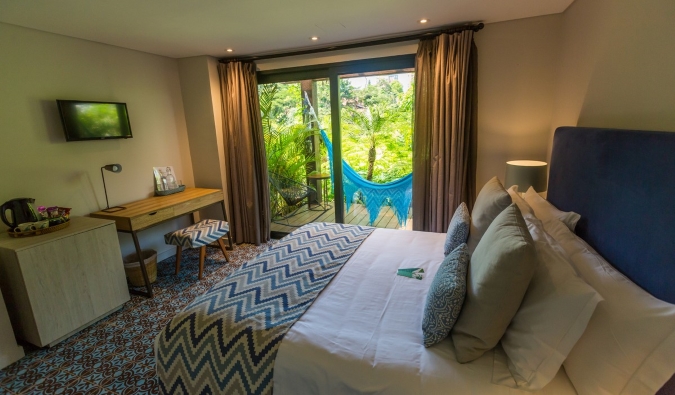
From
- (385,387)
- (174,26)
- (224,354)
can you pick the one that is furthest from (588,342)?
(174,26)

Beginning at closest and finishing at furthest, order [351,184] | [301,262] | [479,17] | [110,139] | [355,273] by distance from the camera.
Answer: [355,273] < [301,262] < [479,17] < [110,139] < [351,184]

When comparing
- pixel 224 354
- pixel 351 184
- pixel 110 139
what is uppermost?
pixel 110 139

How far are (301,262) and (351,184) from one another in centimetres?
169

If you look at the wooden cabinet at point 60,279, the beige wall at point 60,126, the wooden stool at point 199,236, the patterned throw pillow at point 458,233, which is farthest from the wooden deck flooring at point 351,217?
the wooden cabinet at point 60,279

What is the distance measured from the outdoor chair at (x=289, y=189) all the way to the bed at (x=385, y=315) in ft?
6.49

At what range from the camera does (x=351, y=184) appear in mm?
3395

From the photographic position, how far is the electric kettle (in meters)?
2.02

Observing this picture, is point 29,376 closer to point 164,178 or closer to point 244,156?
point 164,178

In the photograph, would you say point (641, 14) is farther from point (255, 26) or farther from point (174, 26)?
point (174, 26)

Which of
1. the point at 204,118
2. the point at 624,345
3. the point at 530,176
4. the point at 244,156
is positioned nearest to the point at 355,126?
the point at 244,156

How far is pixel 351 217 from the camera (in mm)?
3582

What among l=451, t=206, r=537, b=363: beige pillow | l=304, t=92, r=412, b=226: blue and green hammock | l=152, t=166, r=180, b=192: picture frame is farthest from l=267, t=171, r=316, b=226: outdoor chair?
l=451, t=206, r=537, b=363: beige pillow

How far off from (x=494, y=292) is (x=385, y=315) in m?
0.49

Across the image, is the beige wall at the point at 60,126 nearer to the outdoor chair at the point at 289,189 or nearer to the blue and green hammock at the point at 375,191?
the outdoor chair at the point at 289,189
